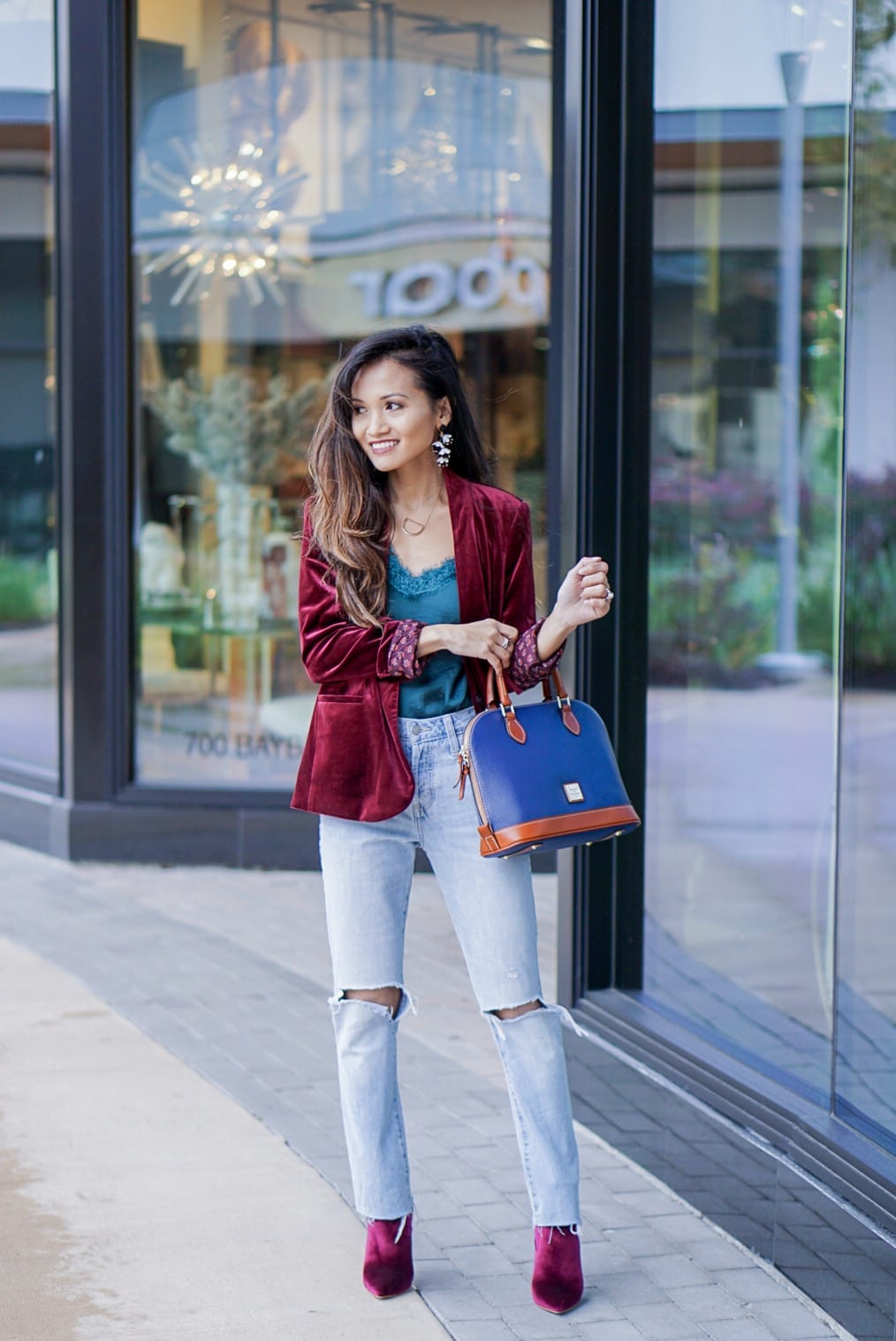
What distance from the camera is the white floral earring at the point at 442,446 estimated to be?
3393 mm

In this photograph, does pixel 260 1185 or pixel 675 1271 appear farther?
pixel 260 1185

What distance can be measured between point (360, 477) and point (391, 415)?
14 cm

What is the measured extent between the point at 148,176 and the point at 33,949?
12.6 ft

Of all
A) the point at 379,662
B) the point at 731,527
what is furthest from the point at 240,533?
the point at 379,662

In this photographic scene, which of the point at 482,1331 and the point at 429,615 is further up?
the point at 429,615

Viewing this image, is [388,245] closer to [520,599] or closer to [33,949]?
[33,949]

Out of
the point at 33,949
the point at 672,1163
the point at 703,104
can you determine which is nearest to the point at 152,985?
the point at 33,949

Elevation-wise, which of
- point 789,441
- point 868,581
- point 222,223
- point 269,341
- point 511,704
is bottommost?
point 511,704

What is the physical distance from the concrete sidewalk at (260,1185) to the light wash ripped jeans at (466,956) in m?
0.25

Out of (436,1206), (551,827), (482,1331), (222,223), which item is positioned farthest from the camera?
(222,223)

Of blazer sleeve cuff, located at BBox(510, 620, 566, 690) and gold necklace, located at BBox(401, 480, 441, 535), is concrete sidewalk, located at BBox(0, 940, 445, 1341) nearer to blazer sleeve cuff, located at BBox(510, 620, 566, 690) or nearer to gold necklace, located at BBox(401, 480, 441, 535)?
blazer sleeve cuff, located at BBox(510, 620, 566, 690)

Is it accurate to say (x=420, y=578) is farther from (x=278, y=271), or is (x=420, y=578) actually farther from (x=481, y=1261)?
(x=278, y=271)

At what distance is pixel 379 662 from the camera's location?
3.21 m

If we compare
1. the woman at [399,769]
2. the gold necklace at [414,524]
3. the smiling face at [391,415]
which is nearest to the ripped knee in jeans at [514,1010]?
the woman at [399,769]
